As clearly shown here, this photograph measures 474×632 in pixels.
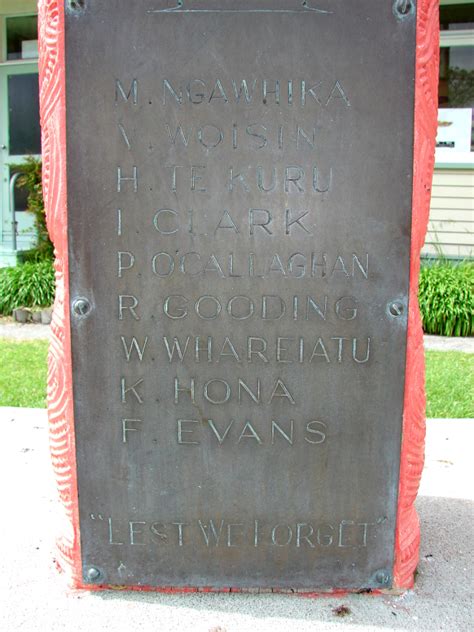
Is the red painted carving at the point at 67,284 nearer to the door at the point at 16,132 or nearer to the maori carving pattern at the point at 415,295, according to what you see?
the maori carving pattern at the point at 415,295

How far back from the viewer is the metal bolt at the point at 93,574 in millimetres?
2240

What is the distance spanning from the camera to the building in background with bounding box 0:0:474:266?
29.7 ft

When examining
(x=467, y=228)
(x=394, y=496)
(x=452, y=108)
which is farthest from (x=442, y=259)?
(x=394, y=496)

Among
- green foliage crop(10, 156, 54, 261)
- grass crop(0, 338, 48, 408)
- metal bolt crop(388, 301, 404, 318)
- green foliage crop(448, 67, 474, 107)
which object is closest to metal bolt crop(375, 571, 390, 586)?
metal bolt crop(388, 301, 404, 318)

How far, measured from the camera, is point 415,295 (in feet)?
7.00

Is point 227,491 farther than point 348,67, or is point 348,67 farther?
point 227,491

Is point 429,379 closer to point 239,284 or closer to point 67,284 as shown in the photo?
point 239,284

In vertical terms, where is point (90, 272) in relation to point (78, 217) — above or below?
below

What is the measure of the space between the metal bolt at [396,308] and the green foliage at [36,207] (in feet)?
24.9

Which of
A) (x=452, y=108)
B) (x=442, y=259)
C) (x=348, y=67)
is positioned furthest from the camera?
(x=452, y=108)

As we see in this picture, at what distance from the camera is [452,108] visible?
9.52 metres

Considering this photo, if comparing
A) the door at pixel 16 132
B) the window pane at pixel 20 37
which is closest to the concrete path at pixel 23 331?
the door at pixel 16 132

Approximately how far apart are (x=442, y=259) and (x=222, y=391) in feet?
22.8

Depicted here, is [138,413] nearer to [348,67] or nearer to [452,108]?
[348,67]
